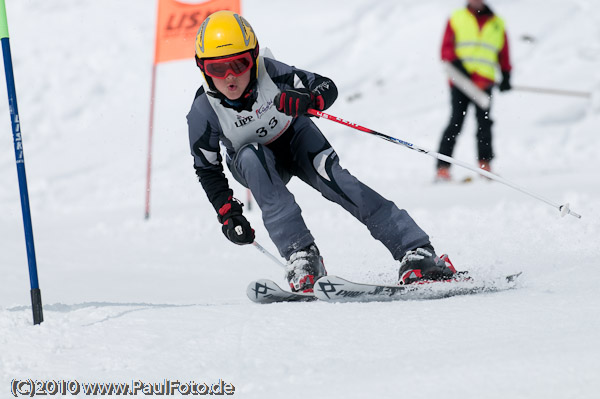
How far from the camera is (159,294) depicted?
4.67 meters

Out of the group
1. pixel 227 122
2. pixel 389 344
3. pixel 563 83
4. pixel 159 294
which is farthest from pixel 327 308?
pixel 563 83

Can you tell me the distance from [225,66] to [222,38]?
0.13 metres

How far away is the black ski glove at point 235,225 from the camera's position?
12.3ft

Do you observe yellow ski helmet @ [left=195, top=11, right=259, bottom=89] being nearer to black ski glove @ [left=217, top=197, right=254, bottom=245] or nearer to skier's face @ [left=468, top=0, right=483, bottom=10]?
black ski glove @ [left=217, top=197, right=254, bottom=245]

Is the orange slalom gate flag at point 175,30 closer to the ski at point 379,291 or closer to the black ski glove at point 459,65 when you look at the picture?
the black ski glove at point 459,65

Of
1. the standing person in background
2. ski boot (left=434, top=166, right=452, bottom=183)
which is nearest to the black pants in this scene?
the standing person in background

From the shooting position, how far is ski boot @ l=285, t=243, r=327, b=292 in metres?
3.59

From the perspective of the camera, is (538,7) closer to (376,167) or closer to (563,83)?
(563,83)

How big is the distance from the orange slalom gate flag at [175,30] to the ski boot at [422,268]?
525cm

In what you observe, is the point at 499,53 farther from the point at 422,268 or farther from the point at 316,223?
the point at 422,268

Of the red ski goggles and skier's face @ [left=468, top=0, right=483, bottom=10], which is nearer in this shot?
the red ski goggles

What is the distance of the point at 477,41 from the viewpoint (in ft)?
27.9

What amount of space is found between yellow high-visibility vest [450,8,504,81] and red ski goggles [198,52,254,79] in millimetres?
5417

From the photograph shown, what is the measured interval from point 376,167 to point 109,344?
742cm
